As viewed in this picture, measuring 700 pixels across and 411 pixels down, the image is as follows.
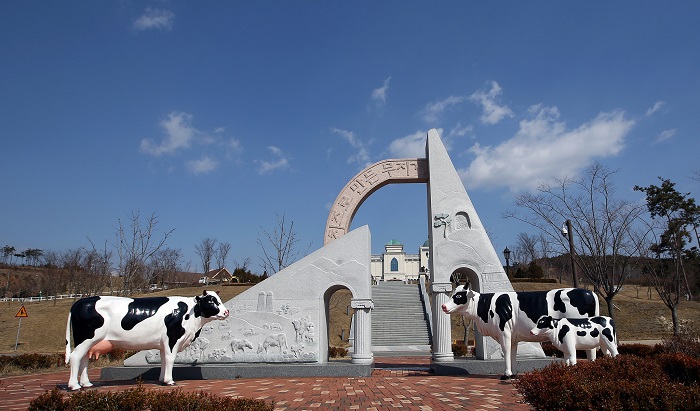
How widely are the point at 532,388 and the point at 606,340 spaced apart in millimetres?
4893

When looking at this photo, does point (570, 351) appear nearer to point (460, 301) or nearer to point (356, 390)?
point (460, 301)

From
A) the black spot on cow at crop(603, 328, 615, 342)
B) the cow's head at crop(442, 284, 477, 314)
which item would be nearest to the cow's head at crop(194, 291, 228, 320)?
the cow's head at crop(442, 284, 477, 314)

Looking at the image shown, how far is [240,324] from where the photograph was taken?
11.5m

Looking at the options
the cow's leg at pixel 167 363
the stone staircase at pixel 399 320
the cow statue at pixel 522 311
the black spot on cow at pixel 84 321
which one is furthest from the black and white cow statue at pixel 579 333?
the stone staircase at pixel 399 320

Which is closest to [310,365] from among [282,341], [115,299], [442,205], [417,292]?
[282,341]

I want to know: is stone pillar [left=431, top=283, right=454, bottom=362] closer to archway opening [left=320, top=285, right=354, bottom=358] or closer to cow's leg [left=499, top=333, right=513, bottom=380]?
cow's leg [left=499, top=333, right=513, bottom=380]

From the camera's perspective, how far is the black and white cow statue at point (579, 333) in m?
8.72

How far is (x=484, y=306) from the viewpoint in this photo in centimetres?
1009

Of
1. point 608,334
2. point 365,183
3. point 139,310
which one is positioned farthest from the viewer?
point 365,183

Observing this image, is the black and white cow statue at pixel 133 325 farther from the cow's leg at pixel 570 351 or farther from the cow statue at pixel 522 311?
the cow's leg at pixel 570 351

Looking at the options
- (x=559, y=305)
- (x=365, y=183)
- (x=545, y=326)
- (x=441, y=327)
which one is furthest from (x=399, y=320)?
(x=545, y=326)

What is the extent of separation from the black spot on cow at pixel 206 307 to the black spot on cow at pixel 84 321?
178cm

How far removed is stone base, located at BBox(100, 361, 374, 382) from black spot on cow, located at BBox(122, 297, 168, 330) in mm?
2312

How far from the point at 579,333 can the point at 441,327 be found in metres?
3.88
